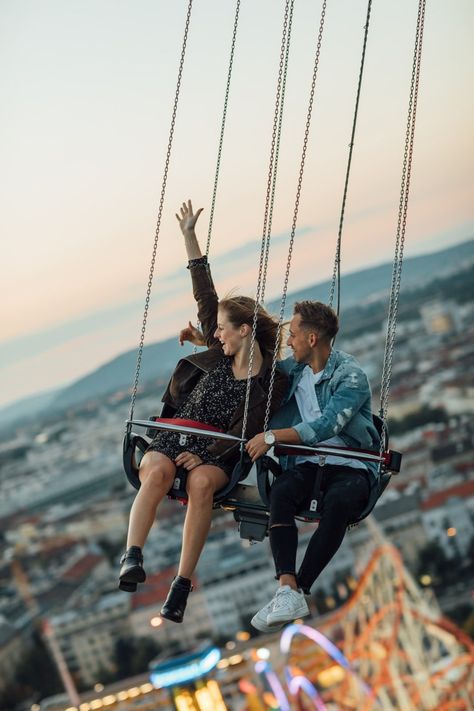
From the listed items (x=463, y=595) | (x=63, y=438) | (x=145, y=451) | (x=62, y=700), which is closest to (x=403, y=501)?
(x=463, y=595)

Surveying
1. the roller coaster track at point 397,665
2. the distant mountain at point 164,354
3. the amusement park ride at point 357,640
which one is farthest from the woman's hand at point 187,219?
the distant mountain at point 164,354

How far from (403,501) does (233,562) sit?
5796 mm

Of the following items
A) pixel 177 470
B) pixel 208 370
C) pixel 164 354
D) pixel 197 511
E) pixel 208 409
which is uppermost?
pixel 208 370

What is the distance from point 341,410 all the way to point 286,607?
624mm

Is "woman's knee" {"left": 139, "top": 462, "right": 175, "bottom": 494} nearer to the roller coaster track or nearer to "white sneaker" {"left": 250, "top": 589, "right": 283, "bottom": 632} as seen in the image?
"white sneaker" {"left": 250, "top": 589, "right": 283, "bottom": 632}

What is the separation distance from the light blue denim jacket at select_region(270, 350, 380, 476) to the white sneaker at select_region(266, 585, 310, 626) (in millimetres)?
461

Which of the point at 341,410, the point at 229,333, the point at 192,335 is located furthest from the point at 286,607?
the point at 192,335

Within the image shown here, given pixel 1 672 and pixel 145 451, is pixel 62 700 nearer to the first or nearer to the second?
pixel 1 672

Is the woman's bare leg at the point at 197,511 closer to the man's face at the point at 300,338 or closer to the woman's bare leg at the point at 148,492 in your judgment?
the woman's bare leg at the point at 148,492

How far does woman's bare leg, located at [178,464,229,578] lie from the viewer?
4.60 meters

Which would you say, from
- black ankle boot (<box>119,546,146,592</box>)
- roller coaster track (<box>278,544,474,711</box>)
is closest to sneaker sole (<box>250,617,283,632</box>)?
black ankle boot (<box>119,546,146,592</box>)

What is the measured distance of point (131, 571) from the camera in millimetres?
4484

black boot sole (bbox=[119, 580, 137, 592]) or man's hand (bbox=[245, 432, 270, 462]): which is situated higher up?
man's hand (bbox=[245, 432, 270, 462])

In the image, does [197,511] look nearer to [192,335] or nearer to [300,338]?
[300,338]
